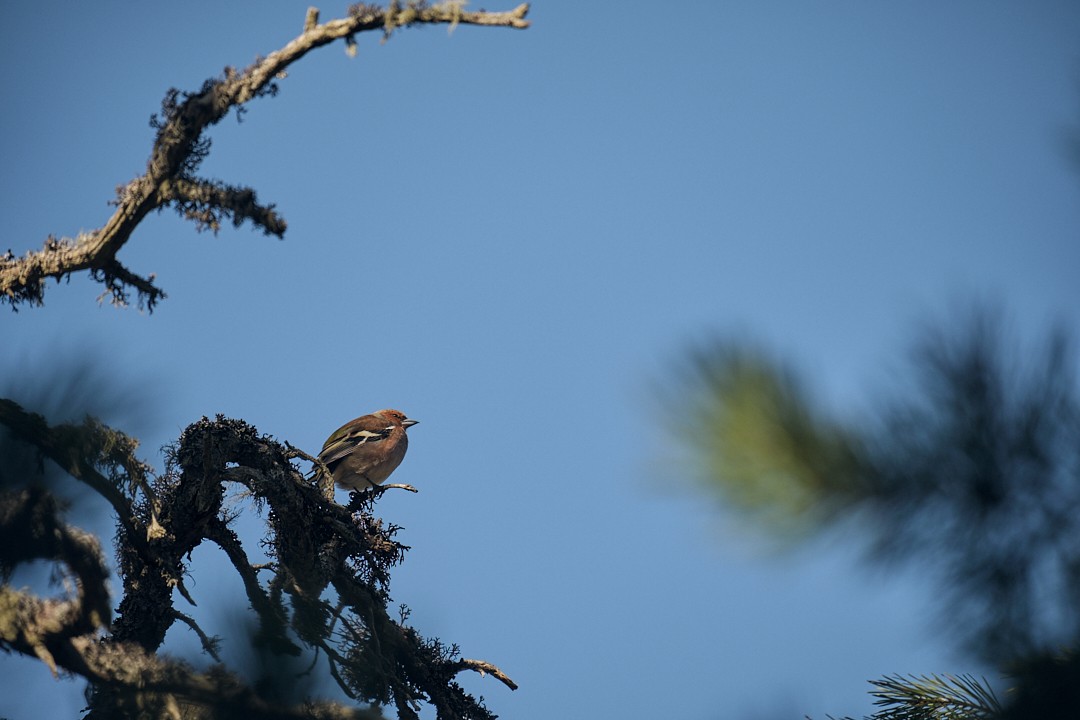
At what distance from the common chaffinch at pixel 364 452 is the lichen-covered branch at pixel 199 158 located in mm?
5219

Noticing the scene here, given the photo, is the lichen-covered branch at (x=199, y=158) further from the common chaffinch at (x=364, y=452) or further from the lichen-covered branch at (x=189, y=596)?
the common chaffinch at (x=364, y=452)

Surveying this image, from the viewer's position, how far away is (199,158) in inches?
189

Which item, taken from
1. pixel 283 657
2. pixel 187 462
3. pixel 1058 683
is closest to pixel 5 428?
pixel 187 462

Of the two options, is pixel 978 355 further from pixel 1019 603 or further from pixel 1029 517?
pixel 1019 603

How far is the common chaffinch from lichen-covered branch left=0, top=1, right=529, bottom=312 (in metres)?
5.22

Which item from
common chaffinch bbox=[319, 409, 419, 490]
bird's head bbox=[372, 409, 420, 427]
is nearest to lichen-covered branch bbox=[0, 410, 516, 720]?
common chaffinch bbox=[319, 409, 419, 490]

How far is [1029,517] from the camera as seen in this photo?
2.03 metres

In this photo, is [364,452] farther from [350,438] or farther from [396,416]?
[396,416]

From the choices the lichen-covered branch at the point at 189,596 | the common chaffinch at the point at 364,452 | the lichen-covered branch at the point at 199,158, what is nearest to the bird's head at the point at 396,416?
the common chaffinch at the point at 364,452

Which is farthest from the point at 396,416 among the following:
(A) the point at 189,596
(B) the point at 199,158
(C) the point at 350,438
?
(B) the point at 199,158

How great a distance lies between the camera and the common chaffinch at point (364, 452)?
10.4 m

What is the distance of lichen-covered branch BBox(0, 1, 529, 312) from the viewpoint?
4.41 metres

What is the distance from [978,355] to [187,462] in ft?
16.1

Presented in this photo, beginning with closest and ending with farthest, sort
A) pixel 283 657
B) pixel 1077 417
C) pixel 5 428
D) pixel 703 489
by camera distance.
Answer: pixel 1077 417
pixel 703 489
pixel 283 657
pixel 5 428
